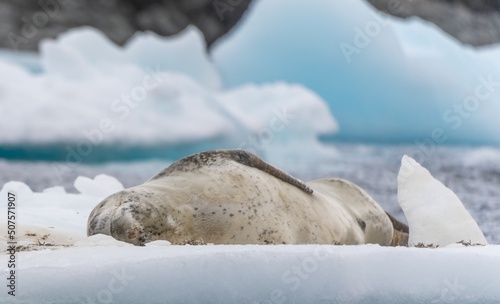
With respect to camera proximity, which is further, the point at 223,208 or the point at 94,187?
the point at 94,187

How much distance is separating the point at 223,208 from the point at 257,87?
7.84 metres

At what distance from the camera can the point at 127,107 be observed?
9625mm

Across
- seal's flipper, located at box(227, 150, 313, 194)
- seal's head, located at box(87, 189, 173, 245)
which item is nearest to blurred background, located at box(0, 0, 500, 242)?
seal's flipper, located at box(227, 150, 313, 194)

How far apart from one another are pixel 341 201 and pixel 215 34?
7.78 m

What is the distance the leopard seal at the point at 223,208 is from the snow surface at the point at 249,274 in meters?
0.16

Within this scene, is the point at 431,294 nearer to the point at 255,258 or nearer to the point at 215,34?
the point at 255,258

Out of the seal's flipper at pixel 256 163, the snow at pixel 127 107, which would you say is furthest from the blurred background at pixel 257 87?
the seal's flipper at pixel 256 163

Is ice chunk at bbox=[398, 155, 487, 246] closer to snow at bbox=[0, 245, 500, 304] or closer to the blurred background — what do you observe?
snow at bbox=[0, 245, 500, 304]

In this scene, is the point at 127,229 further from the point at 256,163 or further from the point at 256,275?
the point at 256,163

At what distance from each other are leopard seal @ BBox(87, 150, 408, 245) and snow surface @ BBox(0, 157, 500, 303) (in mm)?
156

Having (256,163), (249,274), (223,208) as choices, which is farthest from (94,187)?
(249,274)

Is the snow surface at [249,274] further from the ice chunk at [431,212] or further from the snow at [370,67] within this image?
the snow at [370,67]

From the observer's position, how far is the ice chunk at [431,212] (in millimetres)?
3227

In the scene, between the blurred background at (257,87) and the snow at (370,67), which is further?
the snow at (370,67)
